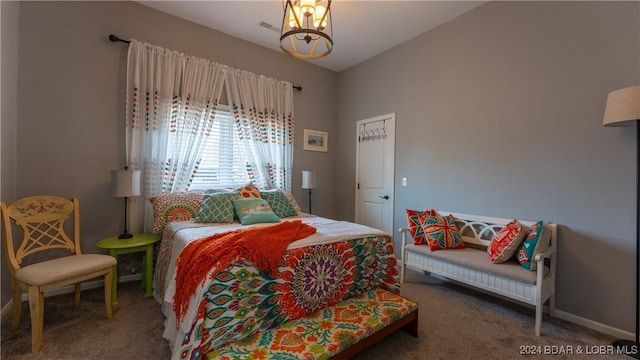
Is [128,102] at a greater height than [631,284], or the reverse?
[128,102]

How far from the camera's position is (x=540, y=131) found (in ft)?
7.91

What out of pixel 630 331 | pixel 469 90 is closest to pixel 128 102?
pixel 469 90

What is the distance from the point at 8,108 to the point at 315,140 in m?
3.36

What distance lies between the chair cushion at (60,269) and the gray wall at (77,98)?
697 mm

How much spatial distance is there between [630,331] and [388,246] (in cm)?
185

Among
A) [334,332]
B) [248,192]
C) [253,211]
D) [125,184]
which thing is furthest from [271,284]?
[125,184]

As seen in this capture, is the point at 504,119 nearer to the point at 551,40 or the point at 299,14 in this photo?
the point at 551,40

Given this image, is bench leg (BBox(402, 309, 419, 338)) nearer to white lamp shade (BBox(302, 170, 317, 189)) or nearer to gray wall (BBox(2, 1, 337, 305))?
white lamp shade (BBox(302, 170, 317, 189))

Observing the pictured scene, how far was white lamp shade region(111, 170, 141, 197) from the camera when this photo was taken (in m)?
2.48

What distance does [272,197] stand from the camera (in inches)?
125

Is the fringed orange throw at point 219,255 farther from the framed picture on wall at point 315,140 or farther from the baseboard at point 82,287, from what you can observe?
the framed picture on wall at point 315,140

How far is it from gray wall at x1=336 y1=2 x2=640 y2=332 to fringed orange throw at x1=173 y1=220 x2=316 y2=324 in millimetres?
2279

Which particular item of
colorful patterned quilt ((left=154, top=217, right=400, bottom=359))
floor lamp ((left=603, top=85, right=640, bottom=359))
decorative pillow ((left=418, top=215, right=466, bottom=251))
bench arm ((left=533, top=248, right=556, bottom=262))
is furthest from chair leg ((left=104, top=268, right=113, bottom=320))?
floor lamp ((left=603, top=85, right=640, bottom=359))

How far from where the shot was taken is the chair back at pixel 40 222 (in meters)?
1.98
